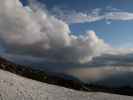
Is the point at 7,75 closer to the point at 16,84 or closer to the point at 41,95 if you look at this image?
the point at 16,84

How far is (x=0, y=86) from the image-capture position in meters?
40.4

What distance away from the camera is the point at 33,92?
41969 millimetres

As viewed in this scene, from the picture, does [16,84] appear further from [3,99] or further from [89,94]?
[89,94]

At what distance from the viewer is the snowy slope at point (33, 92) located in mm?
39406

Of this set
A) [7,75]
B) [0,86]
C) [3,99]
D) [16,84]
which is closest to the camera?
[3,99]

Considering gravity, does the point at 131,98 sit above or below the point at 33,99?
above

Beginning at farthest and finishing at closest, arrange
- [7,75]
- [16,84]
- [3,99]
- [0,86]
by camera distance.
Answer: [7,75], [16,84], [0,86], [3,99]

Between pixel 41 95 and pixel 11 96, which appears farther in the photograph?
pixel 41 95

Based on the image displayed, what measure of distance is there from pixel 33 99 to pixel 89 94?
11.2 meters

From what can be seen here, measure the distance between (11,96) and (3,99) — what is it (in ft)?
5.26

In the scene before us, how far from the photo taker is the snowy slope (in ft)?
129

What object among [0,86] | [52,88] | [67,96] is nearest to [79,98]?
[67,96]

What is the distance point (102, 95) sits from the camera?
47594 millimetres

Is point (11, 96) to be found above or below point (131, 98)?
below
